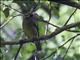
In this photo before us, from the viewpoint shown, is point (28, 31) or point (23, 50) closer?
point (23, 50)

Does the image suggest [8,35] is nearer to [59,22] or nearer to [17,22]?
[17,22]

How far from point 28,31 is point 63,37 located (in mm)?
275

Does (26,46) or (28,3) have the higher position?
(28,3)

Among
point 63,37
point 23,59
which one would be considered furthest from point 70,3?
point 63,37

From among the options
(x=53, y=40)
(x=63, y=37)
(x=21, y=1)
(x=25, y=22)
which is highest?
(x=21, y=1)

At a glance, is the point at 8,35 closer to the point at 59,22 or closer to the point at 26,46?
the point at 59,22

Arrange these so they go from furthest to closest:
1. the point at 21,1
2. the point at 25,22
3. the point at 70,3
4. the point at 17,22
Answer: the point at 17,22 → the point at 25,22 → the point at 21,1 → the point at 70,3

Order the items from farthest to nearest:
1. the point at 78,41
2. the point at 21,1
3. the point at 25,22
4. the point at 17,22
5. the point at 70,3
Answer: the point at 17,22 < the point at 78,41 < the point at 25,22 < the point at 21,1 < the point at 70,3

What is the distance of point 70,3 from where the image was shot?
1763 mm

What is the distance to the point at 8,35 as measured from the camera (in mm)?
2889

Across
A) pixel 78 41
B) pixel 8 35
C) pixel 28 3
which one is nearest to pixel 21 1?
pixel 28 3

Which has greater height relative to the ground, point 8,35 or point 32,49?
point 32,49

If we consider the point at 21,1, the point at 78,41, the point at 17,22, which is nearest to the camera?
the point at 21,1

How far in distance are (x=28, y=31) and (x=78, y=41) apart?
16.4 inches
